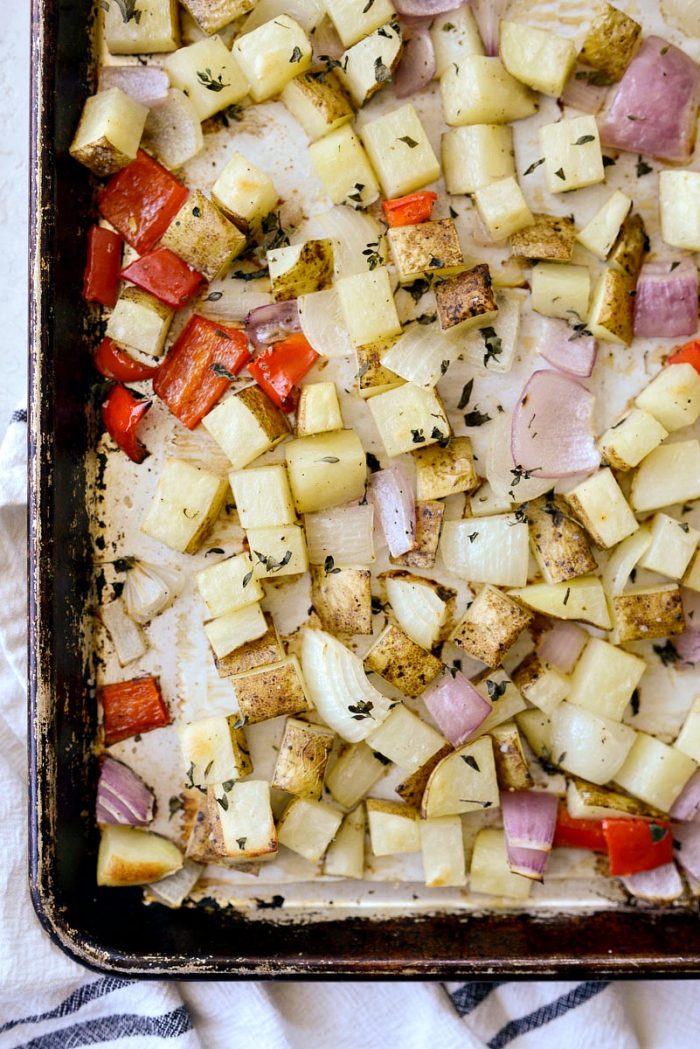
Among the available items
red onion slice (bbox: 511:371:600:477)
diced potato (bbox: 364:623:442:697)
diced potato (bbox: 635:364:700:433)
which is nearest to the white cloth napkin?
diced potato (bbox: 364:623:442:697)

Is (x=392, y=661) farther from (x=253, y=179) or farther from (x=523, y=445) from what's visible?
(x=253, y=179)

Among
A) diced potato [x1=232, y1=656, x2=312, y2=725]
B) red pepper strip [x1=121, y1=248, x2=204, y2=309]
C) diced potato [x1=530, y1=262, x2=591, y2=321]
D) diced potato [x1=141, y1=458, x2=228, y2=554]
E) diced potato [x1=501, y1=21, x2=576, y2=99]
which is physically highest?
diced potato [x1=501, y1=21, x2=576, y2=99]

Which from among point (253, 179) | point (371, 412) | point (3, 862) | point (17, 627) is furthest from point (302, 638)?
point (253, 179)

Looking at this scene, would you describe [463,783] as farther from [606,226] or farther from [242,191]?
[242,191]

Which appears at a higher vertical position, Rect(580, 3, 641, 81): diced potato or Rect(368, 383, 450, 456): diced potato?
Rect(580, 3, 641, 81): diced potato

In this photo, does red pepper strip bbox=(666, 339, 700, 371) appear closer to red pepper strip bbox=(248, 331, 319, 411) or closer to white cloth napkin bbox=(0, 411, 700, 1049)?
red pepper strip bbox=(248, 331, 319, 411)

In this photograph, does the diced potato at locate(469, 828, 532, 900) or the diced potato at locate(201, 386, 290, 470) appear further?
the diced potato at locate(469, 828, 532, 900)
